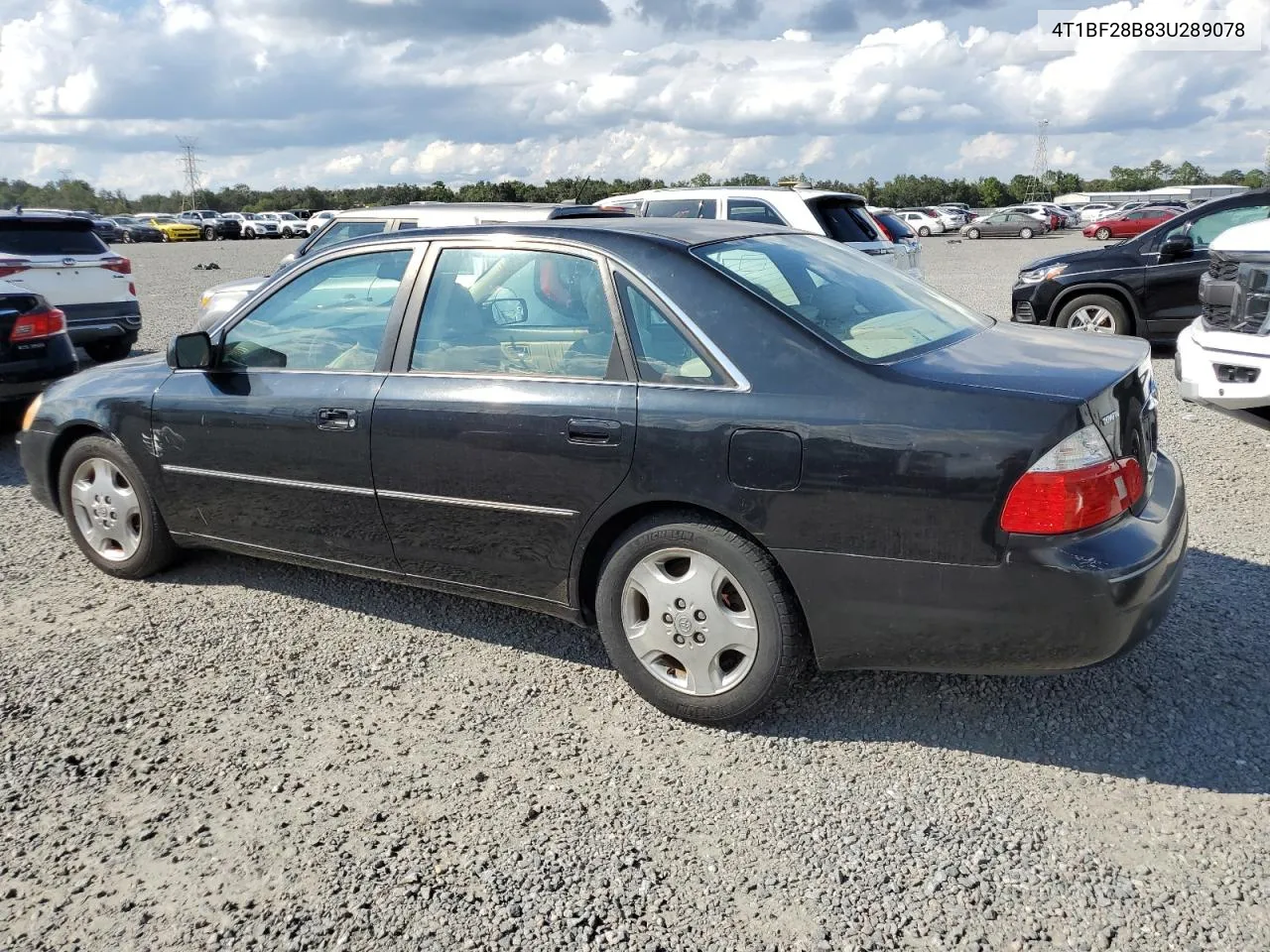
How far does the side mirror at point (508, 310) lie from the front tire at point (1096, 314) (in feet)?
27.0

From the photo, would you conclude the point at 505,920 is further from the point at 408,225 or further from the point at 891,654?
the point at 408,225

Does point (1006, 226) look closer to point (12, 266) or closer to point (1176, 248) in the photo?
point (1176, 248)

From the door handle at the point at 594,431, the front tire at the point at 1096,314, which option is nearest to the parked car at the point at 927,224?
the front tire at the point at 1096,314

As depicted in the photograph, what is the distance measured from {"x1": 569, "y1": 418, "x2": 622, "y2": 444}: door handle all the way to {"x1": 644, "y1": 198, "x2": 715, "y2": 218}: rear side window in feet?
27.7

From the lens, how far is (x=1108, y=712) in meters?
3.40

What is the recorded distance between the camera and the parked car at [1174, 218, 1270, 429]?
591 centimetres

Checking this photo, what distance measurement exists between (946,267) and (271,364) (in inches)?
942

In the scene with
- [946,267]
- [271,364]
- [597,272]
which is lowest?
[946,267]

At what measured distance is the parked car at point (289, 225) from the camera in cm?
5538

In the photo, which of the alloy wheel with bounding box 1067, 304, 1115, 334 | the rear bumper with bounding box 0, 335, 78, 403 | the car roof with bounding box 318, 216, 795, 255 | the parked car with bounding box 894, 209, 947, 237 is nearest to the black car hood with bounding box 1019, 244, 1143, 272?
the alloy wheel with bounding box 1067, 304, 1115, 334

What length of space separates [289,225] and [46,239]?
49.0 metres

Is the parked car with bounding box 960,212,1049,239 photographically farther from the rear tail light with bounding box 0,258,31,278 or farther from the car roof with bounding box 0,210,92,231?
the rear tail light with bounding box 0,258,31,278

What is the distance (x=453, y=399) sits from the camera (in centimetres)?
363

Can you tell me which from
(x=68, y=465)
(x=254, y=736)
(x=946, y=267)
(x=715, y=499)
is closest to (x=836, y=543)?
(x=715, y=499)
